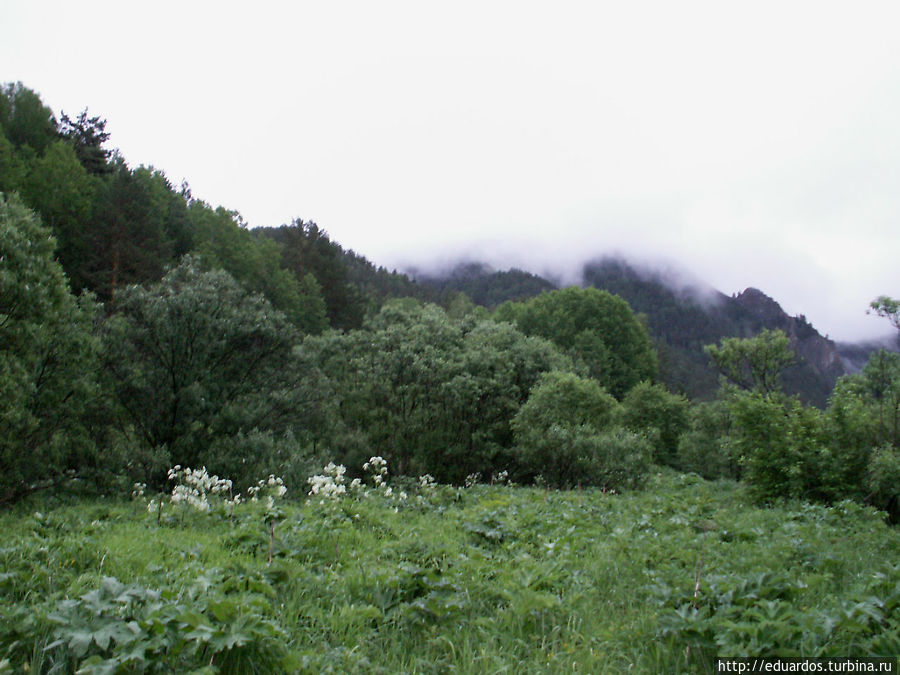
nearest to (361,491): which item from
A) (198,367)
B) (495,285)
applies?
(198,367)

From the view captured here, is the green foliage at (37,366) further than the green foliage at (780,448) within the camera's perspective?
No

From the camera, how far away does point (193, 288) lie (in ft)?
60.0

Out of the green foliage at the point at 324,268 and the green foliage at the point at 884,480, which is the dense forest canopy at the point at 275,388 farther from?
the green foliage at the point at 324,268

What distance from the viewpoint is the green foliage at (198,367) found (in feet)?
55.0

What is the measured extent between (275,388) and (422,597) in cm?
1650

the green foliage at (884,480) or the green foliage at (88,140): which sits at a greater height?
the green foliage at (88,140)

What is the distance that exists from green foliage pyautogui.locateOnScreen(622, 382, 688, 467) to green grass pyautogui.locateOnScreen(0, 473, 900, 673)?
37.2 m

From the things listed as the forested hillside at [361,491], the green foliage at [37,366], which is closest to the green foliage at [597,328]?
the forested hillside at [361,491]

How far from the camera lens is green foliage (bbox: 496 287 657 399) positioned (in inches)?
2015

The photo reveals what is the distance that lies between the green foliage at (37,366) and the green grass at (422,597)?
717cm

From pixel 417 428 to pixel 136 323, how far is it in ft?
42.6

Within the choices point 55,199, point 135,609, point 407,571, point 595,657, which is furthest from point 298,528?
point 55,199

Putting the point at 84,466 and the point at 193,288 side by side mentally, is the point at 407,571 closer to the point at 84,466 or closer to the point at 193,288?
the point at 84,466

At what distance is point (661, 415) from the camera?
44062 millimetres
